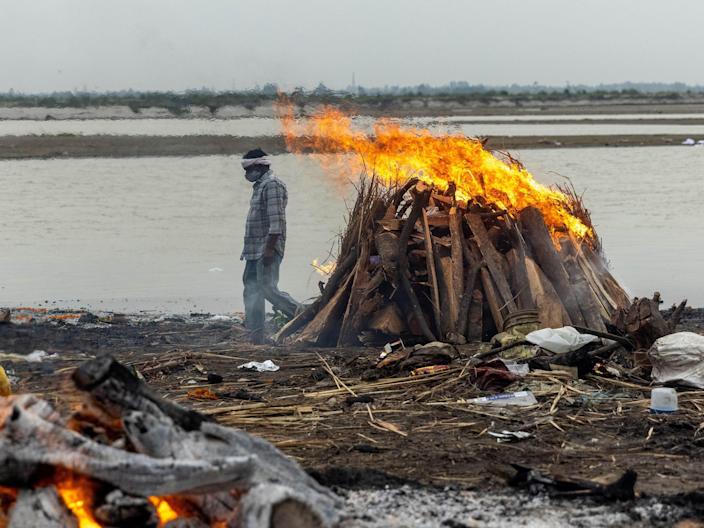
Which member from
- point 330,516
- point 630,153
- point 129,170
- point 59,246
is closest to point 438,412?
point 330,516

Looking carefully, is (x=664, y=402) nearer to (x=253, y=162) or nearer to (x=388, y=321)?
(x=388, y=321)

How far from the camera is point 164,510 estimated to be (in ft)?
16.4

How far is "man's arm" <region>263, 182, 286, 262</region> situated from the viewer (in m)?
12.3

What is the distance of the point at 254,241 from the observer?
12617 millimetres

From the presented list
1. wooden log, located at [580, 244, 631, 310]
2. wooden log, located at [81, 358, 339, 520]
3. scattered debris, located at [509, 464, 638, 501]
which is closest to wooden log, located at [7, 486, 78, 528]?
wooden log, located at [81, 358, 339, 520]

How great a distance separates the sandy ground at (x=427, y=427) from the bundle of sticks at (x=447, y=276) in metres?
0.59

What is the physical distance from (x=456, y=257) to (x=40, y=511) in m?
7.08

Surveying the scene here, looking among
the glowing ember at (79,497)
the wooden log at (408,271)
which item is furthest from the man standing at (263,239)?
the glowing ember at (79,497)

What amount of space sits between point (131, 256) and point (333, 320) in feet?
28.2

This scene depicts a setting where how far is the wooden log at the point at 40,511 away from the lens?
4.57 meters

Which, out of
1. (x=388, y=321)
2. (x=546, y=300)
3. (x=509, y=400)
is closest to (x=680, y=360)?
(x=509, y=400)

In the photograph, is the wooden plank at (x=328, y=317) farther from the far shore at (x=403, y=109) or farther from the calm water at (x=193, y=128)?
the calm water at (x=193, y=128)

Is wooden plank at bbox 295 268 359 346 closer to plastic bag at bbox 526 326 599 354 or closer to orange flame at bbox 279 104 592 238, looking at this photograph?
orange flame at bbox 279 104 592 238

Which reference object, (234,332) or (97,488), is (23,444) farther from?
(234,332)
